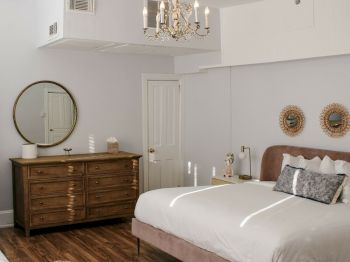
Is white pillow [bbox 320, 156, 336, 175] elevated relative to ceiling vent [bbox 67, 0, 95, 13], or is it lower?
lower

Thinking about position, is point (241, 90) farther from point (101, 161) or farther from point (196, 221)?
point (196, 221)

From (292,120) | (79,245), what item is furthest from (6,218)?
(292,120)

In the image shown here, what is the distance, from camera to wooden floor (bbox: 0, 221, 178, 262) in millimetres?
4992

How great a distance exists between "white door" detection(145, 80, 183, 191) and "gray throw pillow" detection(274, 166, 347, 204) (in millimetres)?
2719

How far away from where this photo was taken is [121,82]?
690 centimetres

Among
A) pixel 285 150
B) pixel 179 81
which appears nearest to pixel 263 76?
pixel 285 150

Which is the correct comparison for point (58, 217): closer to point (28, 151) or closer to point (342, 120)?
point (28, 151)

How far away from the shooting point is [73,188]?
6.01 m

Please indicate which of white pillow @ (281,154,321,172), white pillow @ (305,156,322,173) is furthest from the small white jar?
white pillow @ (305,156,322,173)

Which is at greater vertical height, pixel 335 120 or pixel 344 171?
pixel 335 120

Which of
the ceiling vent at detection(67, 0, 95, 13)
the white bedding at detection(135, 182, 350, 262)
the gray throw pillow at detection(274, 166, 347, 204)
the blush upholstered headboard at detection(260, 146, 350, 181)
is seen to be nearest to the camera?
the white bedding at detection(135, 182, 350, 262)

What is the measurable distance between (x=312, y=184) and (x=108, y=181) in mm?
2709

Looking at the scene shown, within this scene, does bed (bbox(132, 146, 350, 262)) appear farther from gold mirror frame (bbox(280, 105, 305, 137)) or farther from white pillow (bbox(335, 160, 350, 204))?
gold mirror frame (bbox(280, 105, 305, 137))

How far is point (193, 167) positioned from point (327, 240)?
3942 mm
